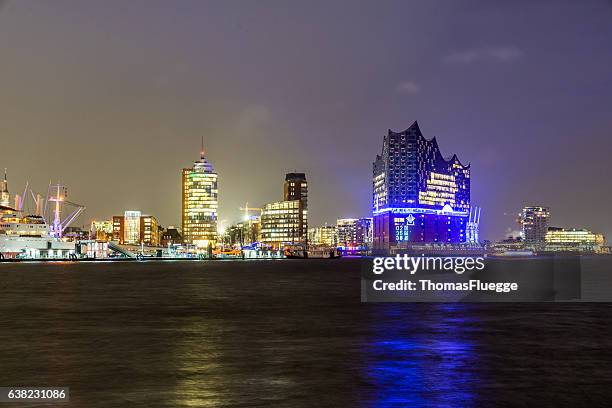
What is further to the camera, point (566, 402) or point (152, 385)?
point (152, 385)

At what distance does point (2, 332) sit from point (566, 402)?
80.7ft

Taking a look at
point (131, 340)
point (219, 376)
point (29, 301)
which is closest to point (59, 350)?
point (131, 340)

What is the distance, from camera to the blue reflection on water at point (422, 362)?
1805 centimetres

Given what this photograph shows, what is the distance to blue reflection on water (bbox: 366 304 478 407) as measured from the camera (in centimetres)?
1805

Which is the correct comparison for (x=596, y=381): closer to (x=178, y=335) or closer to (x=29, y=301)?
(x=178, y=335)

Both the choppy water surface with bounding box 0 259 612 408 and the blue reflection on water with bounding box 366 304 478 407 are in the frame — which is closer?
the blue reflection on water with bounding box 366 304 478 407

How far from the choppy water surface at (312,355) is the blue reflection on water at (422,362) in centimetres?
4

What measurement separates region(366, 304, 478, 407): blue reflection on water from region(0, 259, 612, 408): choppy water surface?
42mm

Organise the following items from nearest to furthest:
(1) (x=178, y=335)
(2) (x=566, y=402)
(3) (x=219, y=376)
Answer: (2) (x=566, y=402)
(3) (x=219, y=376)
(1) (x=178, y=335)

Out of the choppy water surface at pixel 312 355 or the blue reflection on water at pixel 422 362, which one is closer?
the blue reflection on water at pixel 422 362

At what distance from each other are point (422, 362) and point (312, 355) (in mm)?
3843

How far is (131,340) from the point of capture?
96.7ft

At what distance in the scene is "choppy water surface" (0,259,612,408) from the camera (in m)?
18.3

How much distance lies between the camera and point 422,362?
23.6m
